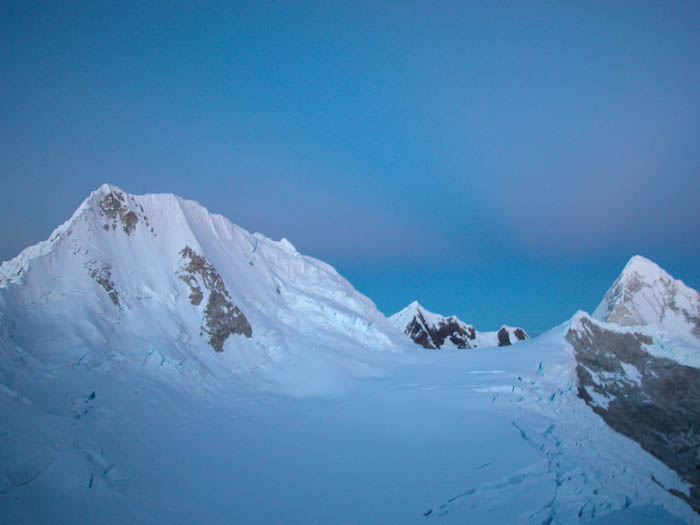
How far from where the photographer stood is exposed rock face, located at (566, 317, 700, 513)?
759 inches

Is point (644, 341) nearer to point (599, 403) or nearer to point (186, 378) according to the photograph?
point (599, 403)

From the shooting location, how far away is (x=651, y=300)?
53469 millimetres

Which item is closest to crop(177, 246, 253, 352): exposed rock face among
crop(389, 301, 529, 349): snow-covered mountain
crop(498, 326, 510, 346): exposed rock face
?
crop(389, 301, 529, 349): snow-covered mountain

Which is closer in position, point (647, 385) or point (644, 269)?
point (647, 385)

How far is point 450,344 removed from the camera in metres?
76.9

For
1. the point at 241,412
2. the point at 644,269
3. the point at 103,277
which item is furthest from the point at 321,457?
the point at 644,269

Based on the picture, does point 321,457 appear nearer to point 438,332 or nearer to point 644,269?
point 644,269

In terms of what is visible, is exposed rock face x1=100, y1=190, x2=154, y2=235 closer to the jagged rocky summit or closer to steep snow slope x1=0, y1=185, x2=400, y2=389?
steep snow slope x1=0, y1=185, x2=400, y2=389

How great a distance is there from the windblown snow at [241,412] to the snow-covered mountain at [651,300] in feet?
105

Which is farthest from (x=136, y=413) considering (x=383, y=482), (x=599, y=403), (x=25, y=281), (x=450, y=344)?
(x=450, y=344)

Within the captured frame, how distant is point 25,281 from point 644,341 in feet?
115

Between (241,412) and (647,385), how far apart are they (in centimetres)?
2319

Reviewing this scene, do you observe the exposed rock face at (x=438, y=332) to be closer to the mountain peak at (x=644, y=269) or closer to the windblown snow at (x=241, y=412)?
the mountain peak at (x=644, y=269)

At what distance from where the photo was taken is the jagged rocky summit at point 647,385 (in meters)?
19.4
